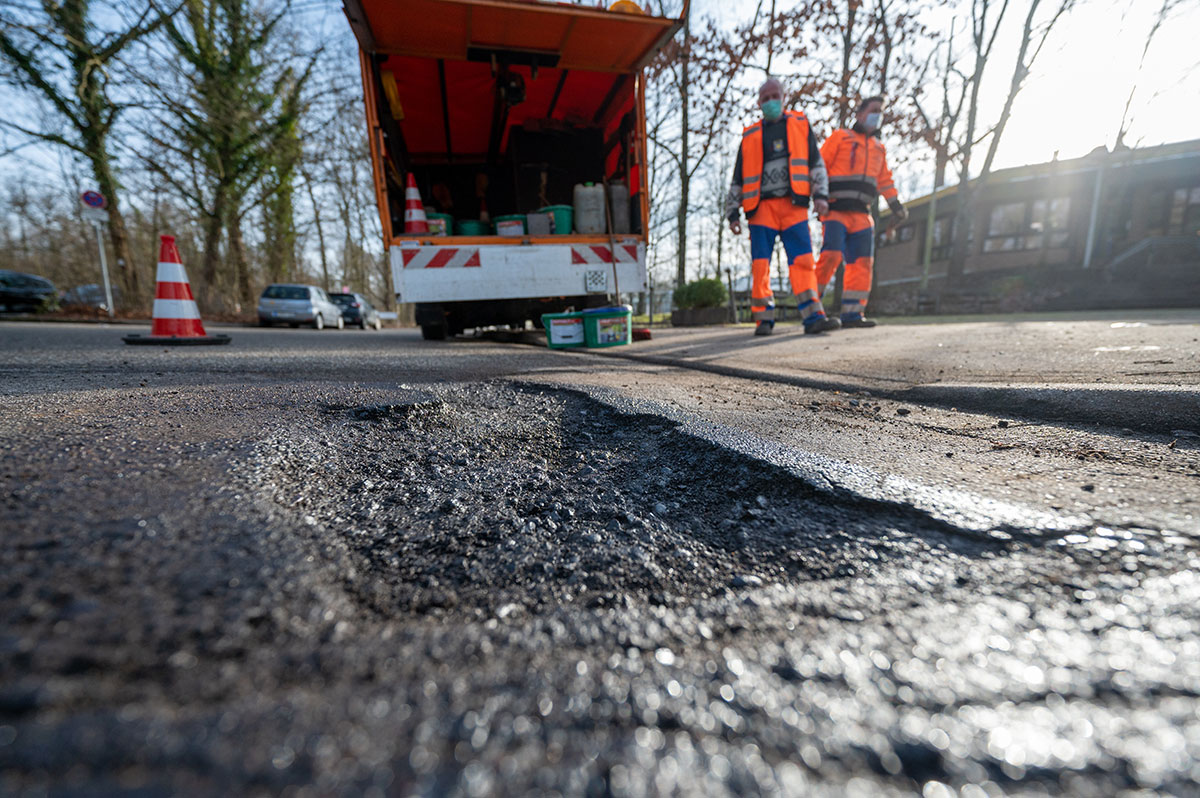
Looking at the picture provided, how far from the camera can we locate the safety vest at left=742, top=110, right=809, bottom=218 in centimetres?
490

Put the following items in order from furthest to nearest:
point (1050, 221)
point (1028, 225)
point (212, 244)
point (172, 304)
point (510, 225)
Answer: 1. point (1028, 225)
2. point (1050, 221)
3. point (212, 244)
4. point (510, 225)
5. point (172, 304)

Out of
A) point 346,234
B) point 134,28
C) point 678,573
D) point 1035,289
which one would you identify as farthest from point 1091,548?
point 346,234

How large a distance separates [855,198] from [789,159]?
1.08 m

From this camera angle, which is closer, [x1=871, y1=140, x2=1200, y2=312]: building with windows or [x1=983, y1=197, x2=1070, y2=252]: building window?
[x1=871, y1=140, x2=1200, y2=312]: building with windows

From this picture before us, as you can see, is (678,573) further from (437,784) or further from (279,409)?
(279,409)

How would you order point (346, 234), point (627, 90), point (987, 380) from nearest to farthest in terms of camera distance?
point (987, 380) → point (627, 90) → point (346, 234)

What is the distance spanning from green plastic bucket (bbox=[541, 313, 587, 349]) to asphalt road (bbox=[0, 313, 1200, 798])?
10.1 ft

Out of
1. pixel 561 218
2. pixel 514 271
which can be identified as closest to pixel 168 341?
pixel 514 271

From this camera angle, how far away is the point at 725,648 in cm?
63

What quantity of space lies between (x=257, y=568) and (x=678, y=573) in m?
0.62

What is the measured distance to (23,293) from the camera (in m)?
11.8

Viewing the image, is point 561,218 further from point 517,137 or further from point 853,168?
point 853,168

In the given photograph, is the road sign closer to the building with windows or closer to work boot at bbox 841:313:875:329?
work boot at bbox 841:313:875:329

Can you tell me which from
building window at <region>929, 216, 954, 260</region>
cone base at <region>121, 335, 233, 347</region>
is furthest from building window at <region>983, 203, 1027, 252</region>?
cone base at <region>121, 335, 233, 347</region>
